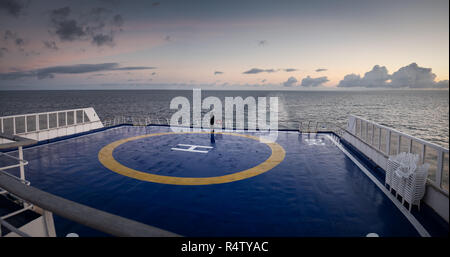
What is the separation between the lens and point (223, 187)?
29.1 ft

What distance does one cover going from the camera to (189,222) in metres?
6.49

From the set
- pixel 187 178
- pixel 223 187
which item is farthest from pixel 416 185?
pixel 187 178

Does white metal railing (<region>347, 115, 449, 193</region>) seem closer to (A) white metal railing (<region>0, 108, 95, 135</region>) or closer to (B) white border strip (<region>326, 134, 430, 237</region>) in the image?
(B) white border strip (<region>326, 134, 430, 237</region>)

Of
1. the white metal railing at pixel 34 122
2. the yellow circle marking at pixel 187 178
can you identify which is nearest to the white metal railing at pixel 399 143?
the yellow circle marking at pixel 187 178

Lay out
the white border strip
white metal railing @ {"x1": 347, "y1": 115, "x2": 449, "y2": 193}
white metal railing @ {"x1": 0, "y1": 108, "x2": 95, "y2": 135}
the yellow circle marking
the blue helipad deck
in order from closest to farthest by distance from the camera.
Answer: the white border strip, the blue helipad deck, white metal railing @ {"x1": 347, "y1": 115, "x2": 449, "y2": 193}, the yellow circle marking, white metal railing @ {"x1": 0, "y1": 108, "x2": 95, "y2": 135}

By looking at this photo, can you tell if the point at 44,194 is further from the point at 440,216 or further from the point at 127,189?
the point at 440,216

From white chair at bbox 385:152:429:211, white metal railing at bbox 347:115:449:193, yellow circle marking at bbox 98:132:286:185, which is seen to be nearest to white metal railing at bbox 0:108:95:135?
yellow circle marking at bbox 98:132:286:185

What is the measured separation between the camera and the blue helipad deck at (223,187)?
636 cm

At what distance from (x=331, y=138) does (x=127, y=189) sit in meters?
13.9

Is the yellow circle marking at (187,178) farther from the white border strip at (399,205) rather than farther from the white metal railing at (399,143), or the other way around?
the white metal railing at (399,143)

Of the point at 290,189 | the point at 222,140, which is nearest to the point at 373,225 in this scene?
the point at 290,189

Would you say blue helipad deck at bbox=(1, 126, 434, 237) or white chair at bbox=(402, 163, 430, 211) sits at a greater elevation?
white chair at bbox=(402, 163, 430, 211)

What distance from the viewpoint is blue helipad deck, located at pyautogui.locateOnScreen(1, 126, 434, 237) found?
20.9 ft
